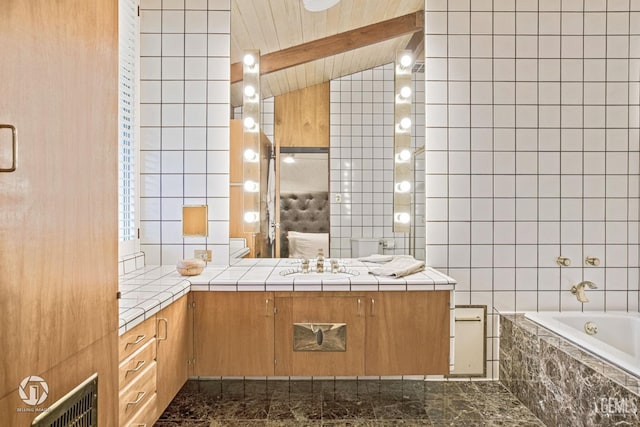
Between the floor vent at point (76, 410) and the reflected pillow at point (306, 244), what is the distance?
1.71 metres

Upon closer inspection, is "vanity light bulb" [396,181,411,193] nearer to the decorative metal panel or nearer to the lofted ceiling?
the lofted ceiling

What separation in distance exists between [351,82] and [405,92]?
381 mm

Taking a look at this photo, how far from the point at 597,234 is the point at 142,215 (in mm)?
3005

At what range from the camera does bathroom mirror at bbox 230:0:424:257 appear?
104 inches

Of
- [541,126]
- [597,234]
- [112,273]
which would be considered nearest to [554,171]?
[541,126]

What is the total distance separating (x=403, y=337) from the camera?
84.2 inches

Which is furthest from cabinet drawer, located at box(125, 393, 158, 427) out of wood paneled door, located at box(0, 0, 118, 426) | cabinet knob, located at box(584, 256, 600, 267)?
cabinet knob, located at box(584, 256, 600, 267)

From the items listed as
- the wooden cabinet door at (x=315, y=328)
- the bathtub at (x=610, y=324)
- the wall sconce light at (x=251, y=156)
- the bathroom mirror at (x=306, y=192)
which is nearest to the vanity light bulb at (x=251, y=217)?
the wall sconce light at (x=251, y=156)

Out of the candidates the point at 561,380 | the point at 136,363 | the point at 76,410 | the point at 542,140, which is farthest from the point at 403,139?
the point at 76,410

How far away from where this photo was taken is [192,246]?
102 inches

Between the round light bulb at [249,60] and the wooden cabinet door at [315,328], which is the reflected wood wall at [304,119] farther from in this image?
the wooden cabinet door at [315,328]

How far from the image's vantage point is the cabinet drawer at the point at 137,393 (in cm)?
145

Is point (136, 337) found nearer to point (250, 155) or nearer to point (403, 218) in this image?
point (250, 155)

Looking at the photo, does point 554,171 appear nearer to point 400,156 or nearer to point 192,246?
point 400,156
